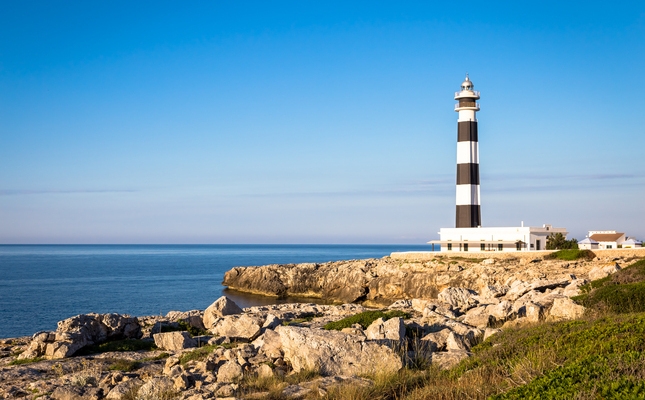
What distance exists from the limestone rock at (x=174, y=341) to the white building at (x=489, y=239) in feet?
143

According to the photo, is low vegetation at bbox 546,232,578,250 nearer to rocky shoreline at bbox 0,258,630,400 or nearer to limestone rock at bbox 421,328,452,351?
rocky shoreline at bbox 0,258,630,400

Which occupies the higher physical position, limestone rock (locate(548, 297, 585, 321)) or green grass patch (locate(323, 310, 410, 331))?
limestone rock (locate(548, 297, 585, 321))

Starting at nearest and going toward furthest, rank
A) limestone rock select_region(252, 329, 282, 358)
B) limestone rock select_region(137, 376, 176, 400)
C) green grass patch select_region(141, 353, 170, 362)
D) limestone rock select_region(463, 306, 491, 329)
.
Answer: limestone rock select_region(137, 376, 176, 400), limestone rock select_region(252, 329, 282, 358), green grass patch select_region(141, 353, 170, 362), limestone rock select_region(463, 306, 491, 329)

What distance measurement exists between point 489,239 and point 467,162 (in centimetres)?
800

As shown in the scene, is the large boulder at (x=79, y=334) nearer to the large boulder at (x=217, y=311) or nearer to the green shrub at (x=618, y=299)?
the large boulder at (x=217, y=311)

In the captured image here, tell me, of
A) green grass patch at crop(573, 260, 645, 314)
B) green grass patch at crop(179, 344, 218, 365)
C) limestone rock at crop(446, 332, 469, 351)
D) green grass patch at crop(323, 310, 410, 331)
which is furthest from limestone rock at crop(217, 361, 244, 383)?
green grass patch at crop(573, 260, 645, 314)

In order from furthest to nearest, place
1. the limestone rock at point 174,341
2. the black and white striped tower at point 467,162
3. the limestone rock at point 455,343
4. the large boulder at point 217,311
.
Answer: the black and white striped tower at point 467,162 < the large boulder at point 217,311 < the limestone rock at point 174,341 < the limestone rock at point 455,343

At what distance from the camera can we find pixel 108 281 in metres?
73.7

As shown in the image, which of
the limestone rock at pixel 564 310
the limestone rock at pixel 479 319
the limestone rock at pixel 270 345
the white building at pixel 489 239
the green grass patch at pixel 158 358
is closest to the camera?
the limestone rock at pixel 270 345

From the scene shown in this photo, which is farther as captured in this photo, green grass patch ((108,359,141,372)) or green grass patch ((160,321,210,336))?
green grass patch ((160,321,210,336))

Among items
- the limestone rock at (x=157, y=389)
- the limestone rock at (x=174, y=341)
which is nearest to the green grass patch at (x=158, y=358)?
the limestone rock at (x=174, y=341)

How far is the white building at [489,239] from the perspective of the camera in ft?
190

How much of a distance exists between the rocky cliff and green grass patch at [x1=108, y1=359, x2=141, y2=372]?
28584 mm

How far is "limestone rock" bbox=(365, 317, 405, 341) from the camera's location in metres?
14.7
